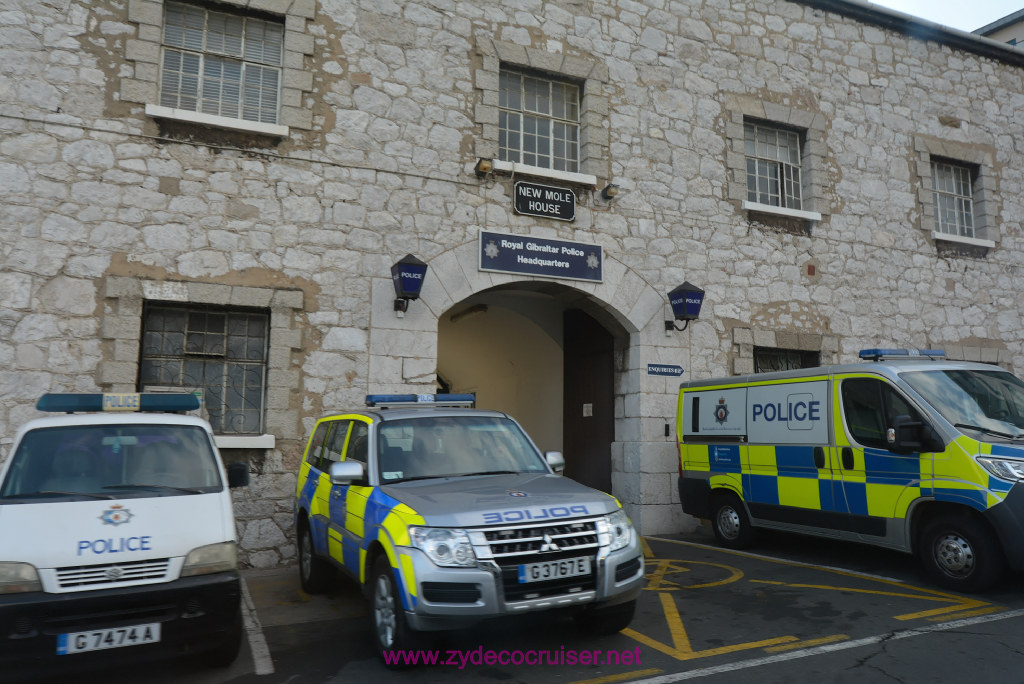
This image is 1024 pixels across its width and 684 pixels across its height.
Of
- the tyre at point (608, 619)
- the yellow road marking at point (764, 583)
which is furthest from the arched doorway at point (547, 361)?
the tyre at point (608, 619)

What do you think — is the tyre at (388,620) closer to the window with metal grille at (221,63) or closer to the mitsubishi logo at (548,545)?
the mitsubishi logo at (548,545)

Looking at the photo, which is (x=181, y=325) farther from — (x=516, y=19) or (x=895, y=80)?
(x=895, y=80)

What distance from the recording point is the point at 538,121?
10516mm

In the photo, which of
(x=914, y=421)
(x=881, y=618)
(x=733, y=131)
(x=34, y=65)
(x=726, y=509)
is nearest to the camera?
(x=881, y=618)

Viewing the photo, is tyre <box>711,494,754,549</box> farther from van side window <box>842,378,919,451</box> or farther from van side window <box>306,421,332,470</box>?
van side window <box>306,421,332,470</box>

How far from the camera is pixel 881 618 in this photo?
5480 mm

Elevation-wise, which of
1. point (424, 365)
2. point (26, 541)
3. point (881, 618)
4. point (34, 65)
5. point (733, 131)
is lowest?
point (881, 618)

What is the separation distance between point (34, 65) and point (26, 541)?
605 centimetres

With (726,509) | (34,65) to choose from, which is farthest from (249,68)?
(726,509)

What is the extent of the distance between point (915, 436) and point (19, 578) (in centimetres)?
665

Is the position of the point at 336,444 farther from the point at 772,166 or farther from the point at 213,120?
the point at 772,166

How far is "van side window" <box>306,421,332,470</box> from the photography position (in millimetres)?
6883

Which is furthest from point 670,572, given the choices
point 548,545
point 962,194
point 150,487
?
point 962,194

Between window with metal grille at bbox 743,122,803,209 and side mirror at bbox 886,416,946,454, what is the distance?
613cm
